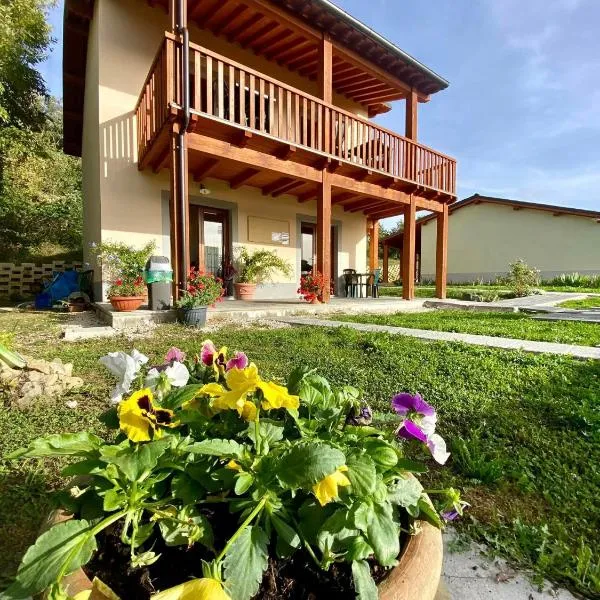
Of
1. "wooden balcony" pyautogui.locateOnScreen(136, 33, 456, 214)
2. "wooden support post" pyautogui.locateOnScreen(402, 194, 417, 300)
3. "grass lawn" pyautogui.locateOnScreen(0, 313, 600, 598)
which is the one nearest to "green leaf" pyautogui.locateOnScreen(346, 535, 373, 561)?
"grass lawn" pyautogui.locateOnScreen(0, 313, 600, 598)

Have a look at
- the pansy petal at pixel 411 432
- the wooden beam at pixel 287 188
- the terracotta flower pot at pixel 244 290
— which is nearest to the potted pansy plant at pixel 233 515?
the pansy petal at pixel 411 432

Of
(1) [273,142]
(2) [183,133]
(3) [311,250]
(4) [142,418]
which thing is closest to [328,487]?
(4) [142,418]

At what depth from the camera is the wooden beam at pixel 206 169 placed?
6.91 meters

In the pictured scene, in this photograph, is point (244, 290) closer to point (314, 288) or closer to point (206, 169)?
point (314, 288)

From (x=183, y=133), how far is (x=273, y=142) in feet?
5.69

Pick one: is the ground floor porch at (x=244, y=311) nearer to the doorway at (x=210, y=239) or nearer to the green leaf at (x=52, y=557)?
the doorway at (x=210, y=239)

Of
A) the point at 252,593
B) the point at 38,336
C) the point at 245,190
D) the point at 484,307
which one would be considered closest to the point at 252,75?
the point at 245,190

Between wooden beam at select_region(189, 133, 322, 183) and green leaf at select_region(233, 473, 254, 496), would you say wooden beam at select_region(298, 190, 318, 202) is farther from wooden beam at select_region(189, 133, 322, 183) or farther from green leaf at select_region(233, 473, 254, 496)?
green leaf at select_region(233, 473, 254, 496)

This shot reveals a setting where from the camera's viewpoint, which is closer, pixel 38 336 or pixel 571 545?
pixel 571 545

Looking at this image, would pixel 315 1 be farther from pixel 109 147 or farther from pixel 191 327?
pixel 191 327

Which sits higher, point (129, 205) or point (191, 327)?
point (129, 205)

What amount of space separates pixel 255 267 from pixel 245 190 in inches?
75.1

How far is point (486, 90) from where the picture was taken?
20.4 meters

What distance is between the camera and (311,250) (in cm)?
1106
